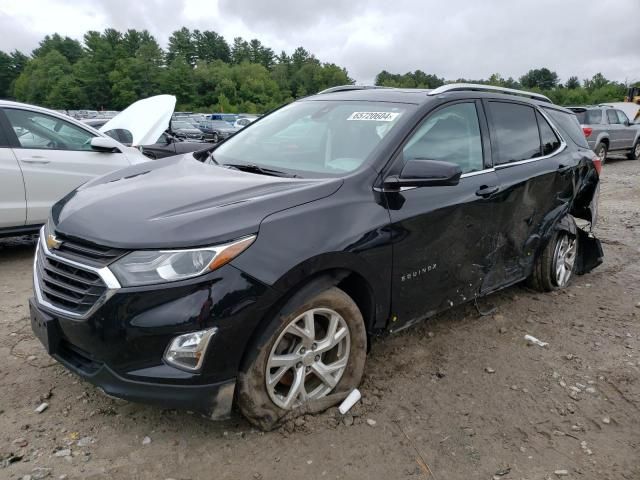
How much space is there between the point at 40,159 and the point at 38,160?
25mm

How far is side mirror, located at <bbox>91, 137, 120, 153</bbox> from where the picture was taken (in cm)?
561

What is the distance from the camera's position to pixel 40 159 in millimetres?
5238

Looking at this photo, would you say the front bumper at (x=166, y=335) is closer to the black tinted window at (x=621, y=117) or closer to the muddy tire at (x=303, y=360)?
the muddy tire at (x=303, y=360)

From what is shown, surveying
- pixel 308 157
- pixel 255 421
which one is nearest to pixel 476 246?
pixel 308 157

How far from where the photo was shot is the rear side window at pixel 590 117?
50.3ft

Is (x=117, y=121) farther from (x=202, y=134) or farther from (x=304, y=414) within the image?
(x=202, y=134)

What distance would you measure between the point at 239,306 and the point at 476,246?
1894 millimetres

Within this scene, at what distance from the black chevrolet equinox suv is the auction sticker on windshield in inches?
0.5

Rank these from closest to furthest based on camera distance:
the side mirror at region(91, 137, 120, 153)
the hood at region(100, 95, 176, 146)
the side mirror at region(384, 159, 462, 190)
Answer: the side mirror at region(384, 159, 462, 190), the side mirror at region(91, 137, 120, 153), the hood at region(100, 95, 176, 146)

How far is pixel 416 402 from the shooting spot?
295 centimetres

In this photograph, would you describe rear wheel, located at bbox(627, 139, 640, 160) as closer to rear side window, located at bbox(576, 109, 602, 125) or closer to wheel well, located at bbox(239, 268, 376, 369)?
rear side window, located at bbox(576, 109, 602, 125)

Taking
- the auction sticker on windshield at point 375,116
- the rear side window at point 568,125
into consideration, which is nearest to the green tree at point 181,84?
the rear side window at point 568,125

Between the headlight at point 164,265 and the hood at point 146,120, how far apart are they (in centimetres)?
485

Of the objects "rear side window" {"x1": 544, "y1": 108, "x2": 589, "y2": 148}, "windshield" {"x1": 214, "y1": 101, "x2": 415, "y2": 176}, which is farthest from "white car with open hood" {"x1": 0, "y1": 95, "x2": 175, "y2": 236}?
"rear side window" {"x1": 544, "y1": 108, "x2": 589, "y2": 148}
